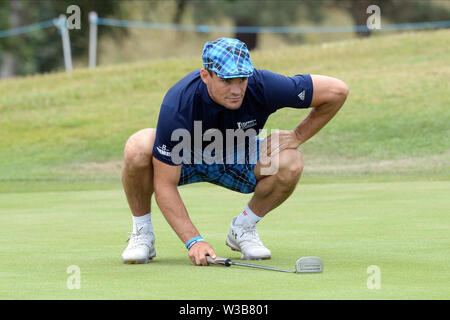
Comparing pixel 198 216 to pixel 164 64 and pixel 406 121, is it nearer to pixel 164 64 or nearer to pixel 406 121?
pixel 406 121

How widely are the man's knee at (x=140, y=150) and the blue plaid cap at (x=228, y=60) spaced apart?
2.05 ft

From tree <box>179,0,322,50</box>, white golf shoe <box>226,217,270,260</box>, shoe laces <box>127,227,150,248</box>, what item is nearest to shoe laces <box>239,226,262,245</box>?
white golf shoe <box>226,217,270,260</box>

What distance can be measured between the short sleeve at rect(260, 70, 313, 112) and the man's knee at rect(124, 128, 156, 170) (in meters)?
0.73

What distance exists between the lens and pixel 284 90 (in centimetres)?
560

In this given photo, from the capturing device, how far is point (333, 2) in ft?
137

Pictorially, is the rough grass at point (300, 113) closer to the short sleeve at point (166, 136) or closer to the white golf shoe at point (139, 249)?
the white golf shoe at point (139, 249)

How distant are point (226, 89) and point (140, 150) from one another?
0.70 metres

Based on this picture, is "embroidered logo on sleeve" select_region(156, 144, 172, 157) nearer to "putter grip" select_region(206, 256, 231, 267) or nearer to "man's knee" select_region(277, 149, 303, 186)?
"putter grip" select_region(206, 256, 231, 267)

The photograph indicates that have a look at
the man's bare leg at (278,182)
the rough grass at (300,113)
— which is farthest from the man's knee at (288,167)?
the rough grass at (300,113)

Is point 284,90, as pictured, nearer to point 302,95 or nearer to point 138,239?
point 302,95

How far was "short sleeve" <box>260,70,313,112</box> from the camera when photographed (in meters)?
5.55

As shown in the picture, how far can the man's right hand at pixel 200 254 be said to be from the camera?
5324 millimetres

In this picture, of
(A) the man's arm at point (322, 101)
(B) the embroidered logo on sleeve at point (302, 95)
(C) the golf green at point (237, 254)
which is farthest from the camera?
(A) the man's arm at point (322, 101)

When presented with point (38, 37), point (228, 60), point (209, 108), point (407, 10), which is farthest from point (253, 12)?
point (228, 60)
